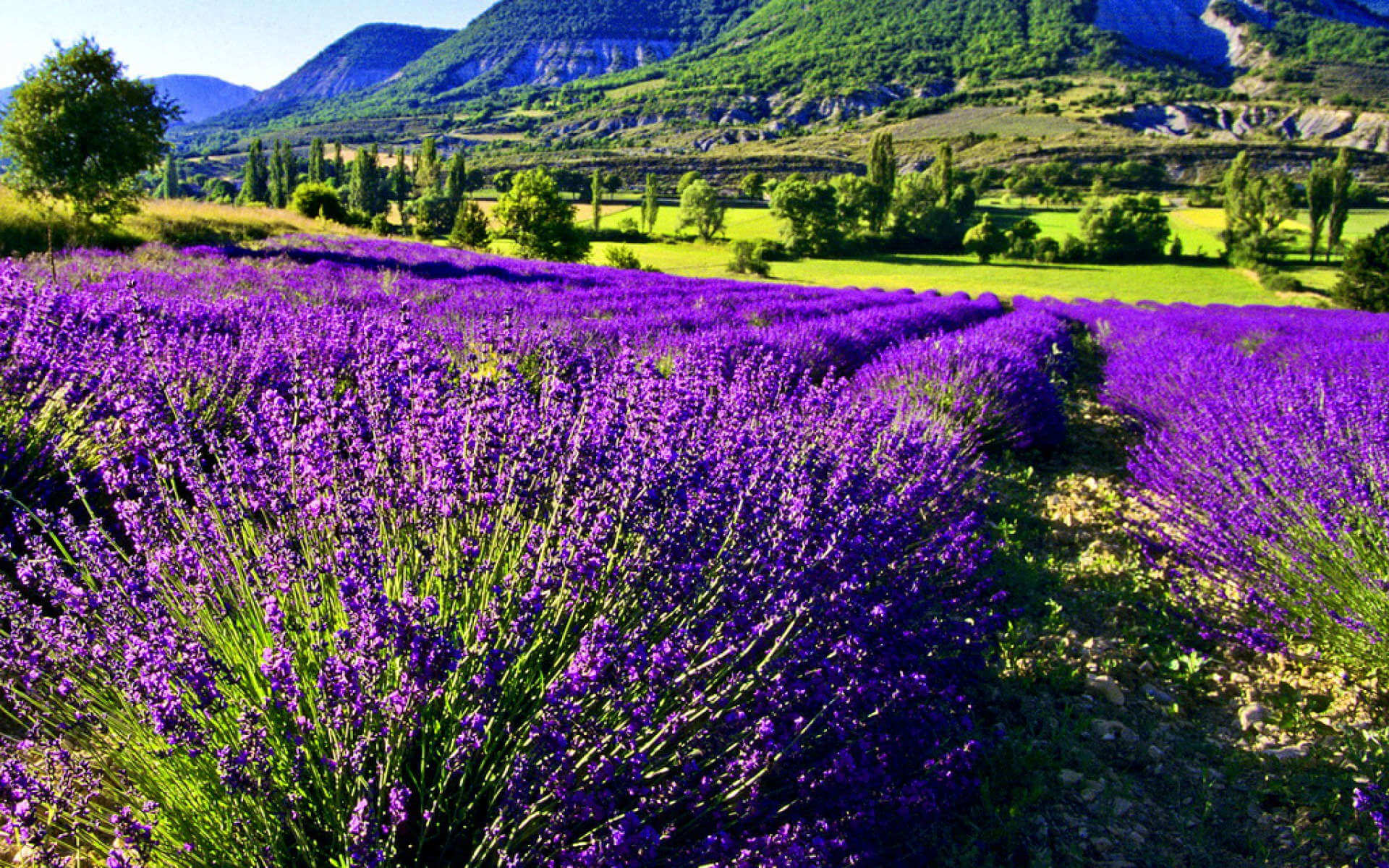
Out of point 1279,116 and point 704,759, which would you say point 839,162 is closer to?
point 1279,116

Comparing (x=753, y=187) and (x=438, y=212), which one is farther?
(x=753, y=187)

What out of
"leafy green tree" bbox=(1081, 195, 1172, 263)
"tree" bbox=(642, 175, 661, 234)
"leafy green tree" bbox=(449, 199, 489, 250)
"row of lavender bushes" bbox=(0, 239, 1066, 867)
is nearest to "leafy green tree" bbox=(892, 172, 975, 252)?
"leafy green tree" bbox=(1081, 195, 1172, 263)

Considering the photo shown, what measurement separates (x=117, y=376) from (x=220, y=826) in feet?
6.70

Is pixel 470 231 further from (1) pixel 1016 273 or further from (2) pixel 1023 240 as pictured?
(2) pixel 1023 240

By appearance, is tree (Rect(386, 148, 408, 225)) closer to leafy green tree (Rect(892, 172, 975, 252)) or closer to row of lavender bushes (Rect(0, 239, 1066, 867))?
leafy green tree (Rect(892, 172, 975, 252))

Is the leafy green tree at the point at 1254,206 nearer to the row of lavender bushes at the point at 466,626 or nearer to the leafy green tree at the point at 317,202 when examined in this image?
the leafy green tree at the point at 317,202

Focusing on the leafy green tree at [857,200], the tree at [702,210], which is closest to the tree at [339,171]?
the tree at [702,210]

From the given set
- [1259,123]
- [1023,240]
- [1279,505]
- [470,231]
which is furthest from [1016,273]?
[1259,123]

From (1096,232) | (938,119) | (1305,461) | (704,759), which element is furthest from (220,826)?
(938,119)

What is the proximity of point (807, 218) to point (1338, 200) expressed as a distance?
30.2m

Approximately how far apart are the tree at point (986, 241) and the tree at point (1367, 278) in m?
17.2

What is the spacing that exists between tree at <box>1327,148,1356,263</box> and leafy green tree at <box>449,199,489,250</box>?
47.2 meters

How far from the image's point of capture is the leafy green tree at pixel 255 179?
5744 cm

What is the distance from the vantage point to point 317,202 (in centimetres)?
2728
